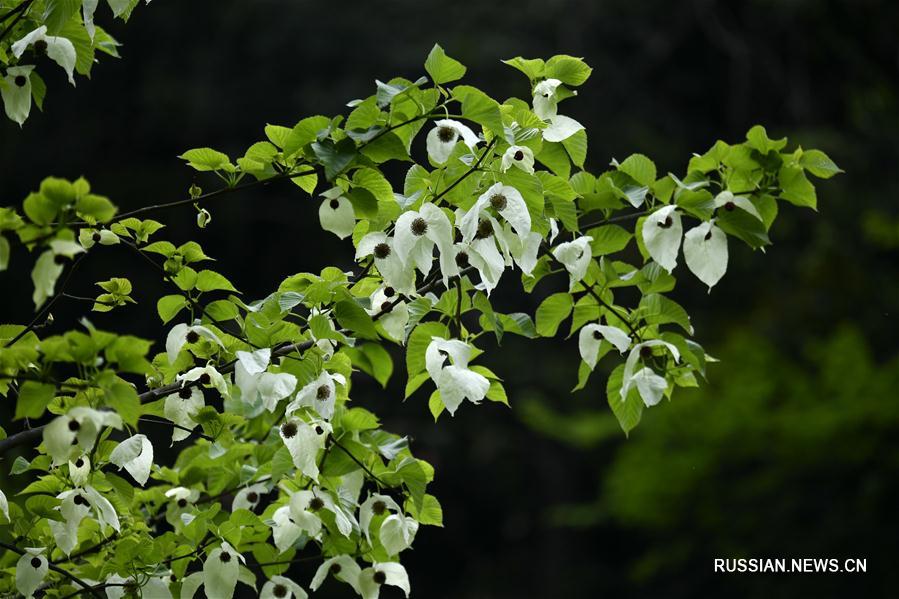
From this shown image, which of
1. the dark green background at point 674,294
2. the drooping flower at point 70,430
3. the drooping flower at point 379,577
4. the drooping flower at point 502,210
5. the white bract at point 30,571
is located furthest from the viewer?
the dark green background at point 674,294

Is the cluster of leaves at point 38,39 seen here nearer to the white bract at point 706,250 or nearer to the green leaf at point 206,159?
the green leaf at point 206,159

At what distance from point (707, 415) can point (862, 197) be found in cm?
175

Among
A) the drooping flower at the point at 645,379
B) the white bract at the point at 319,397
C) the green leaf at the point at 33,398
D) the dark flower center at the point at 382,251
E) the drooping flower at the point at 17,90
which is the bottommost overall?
the drooping flower at the point at 645,379

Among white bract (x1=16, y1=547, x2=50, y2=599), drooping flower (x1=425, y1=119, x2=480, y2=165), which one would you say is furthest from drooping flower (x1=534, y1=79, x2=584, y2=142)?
white bract (x1=16, y1=547, x2=50, y2=599)

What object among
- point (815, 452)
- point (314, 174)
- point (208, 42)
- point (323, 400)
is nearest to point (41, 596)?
point (323, 400)

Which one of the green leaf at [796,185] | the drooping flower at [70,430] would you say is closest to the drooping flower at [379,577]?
the drooping flower at [70,430]

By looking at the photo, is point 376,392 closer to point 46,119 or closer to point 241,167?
point 46,119

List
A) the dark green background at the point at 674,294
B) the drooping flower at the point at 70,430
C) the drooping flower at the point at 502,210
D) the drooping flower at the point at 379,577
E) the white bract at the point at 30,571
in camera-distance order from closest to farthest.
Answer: the drooping flower at the point at 70,430 < the drooping flower at the point at 502,210 < the white bract at the point at 30,571 < the drooping flower at the point at 379,577 < the dark green background at the point at 674,294

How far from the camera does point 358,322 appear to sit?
1.20 metres

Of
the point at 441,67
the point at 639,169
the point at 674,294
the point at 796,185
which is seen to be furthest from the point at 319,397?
the point at 674,294

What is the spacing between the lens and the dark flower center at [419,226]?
1136 mm

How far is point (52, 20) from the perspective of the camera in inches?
49.8

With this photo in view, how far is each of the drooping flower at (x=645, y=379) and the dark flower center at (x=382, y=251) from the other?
32cm

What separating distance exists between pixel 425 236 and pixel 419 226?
0.01m
